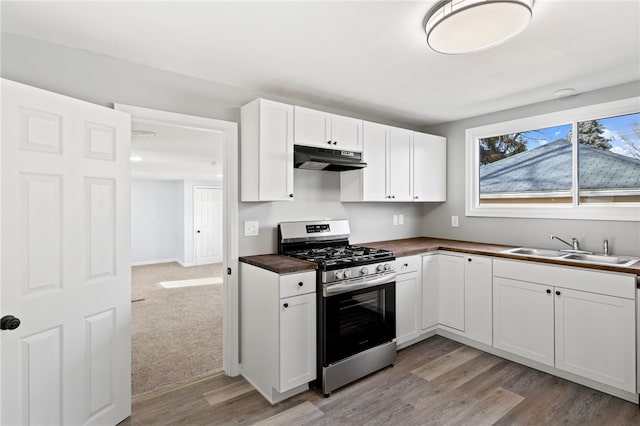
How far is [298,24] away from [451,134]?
113 inches

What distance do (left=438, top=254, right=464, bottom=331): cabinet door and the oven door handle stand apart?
0.85m

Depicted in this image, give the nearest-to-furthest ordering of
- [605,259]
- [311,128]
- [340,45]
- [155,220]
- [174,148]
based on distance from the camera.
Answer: [340,45] < [605,259] < [311,128] < [174,148] < [155,220]

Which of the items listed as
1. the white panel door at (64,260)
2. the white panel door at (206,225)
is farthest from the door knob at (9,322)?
the white panel door at (206,225)

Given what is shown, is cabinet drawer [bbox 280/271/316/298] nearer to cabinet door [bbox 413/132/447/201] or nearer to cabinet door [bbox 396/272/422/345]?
cabinet door [bbox 396/272/422/345]

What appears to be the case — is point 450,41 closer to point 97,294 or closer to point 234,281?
point 234,281

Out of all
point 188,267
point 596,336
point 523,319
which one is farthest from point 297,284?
point 188,267

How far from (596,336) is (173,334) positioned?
13.1ft

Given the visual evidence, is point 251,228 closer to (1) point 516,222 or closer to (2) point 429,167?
(2) point 429,167

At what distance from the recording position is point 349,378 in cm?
257

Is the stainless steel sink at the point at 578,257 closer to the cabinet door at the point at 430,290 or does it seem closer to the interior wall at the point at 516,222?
the interior wall at the point at 516,222

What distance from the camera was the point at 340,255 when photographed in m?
2.77

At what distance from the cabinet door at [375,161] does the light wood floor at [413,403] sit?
5.51 ft

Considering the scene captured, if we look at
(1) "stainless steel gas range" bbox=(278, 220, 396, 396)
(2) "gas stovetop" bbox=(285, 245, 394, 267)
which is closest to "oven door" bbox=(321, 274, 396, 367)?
(1) "stainless steel gas range" bbox=(278, 220, 396, 396)

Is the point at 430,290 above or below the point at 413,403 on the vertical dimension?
above
